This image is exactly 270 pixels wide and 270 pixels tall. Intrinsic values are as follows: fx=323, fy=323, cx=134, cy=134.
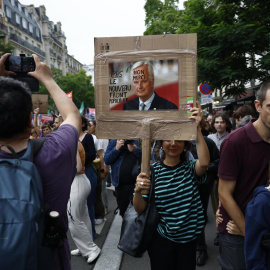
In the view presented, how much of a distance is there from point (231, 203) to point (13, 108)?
162 centimetres

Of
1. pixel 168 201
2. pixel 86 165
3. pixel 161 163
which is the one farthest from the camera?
pixel 86 165

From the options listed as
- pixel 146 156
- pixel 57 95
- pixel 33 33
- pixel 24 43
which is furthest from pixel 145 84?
pixel 33 33

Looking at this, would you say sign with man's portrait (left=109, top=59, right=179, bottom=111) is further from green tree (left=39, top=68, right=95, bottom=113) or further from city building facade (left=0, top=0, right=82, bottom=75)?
green tree (left=39, top=68, right=95, bottom=113)

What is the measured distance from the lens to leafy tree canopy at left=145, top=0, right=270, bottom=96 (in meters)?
8.63

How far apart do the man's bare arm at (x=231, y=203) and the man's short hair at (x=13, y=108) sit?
58.4 inches

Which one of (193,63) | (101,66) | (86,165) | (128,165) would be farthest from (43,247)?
(86,165)

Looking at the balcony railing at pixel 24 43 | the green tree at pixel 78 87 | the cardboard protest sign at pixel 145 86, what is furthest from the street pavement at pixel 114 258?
the balcony railing at pixel 24 43

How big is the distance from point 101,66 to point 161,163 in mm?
1001

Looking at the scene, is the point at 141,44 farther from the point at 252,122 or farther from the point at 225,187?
the point at 225,187

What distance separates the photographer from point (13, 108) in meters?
1.47

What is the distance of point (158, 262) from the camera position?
262 cm

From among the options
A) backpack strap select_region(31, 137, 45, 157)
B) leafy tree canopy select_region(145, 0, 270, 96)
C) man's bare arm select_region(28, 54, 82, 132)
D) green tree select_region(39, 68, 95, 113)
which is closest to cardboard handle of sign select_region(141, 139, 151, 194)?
man's bare arm select_region(28, 54, 82, 132)

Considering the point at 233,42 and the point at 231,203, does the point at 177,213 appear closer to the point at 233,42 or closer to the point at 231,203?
the point at 231,203

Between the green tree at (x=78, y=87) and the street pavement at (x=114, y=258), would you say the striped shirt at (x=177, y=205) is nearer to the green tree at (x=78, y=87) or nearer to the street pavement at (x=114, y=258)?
the street pavement at (x=114, y=258)
